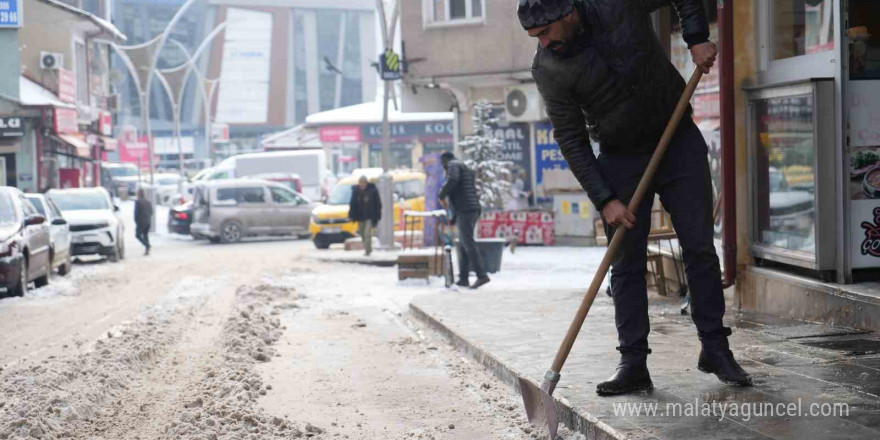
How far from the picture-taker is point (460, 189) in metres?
16.3

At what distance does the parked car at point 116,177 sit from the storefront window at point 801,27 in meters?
54.6

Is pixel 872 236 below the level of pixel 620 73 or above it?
below

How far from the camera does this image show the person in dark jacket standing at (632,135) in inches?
221

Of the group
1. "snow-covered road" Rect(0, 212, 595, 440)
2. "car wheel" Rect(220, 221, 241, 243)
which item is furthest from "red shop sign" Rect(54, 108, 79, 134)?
"snow-covered road" Rect(0, 212, 595, 440)

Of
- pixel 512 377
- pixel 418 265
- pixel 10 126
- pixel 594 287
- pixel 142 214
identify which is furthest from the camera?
pixel 10 126

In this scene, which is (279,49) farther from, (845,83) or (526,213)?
(845,83)

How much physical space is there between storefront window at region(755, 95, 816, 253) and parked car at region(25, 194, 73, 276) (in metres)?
13.3

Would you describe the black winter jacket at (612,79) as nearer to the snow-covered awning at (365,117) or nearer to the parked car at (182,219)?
the parked car at (182,219)

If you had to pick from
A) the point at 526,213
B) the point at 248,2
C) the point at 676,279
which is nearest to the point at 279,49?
the point at 248,2

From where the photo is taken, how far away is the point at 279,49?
97.2 meters

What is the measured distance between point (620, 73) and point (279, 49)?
93.6 metres

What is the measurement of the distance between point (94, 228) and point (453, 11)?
907 cm

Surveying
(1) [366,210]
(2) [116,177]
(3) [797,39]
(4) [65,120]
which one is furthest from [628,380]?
(2) [116,177]

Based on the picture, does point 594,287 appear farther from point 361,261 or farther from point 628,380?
point 361,261
